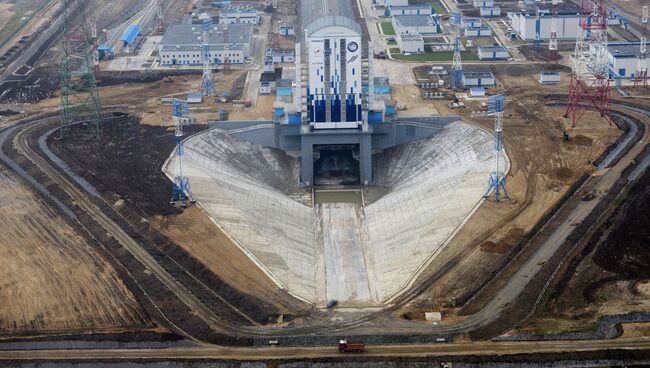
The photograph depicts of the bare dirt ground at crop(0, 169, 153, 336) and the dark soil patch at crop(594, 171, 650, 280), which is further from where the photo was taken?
the dark soil patch at crop(594, 171, 650, 280)

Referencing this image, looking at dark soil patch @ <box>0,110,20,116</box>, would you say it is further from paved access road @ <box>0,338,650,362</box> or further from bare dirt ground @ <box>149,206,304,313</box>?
paved access road @ <box>0,338,650,362</box>

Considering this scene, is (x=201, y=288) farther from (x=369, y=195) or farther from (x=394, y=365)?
(x=369, y=195)

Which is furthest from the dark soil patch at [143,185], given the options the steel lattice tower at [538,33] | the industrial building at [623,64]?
the steel lattice tower at [538,33]

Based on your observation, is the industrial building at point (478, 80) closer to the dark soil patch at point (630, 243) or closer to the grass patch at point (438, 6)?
the dark soil patch at point (630, 243)

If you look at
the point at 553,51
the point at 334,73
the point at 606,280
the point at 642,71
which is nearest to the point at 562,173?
the point at 606,280

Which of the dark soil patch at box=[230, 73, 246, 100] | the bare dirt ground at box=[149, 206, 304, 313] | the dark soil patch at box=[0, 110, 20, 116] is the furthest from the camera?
the dark soil patch at box=[230, 73, 246, 100]

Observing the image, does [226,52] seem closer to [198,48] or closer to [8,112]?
[198,48]

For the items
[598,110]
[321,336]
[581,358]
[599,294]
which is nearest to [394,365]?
[321,336]

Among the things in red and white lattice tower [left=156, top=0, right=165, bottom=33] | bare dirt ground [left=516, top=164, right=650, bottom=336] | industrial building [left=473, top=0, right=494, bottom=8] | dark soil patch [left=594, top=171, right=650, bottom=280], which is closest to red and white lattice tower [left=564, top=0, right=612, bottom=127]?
dark soil patch [left=594, top=171, right=650, bottom=280]
